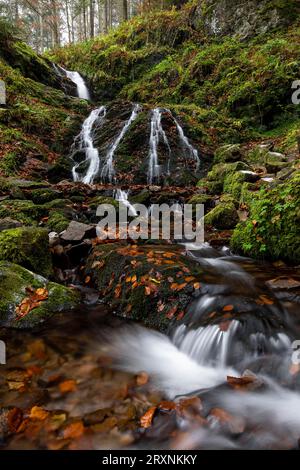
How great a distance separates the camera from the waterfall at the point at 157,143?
438 inches

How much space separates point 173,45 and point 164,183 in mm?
13027

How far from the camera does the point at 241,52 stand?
1585 centimetres

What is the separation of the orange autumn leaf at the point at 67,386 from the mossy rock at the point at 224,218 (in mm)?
4682

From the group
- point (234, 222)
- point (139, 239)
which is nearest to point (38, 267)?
point (139, 239)

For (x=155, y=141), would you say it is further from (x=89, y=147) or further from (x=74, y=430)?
(x=74, y=430)

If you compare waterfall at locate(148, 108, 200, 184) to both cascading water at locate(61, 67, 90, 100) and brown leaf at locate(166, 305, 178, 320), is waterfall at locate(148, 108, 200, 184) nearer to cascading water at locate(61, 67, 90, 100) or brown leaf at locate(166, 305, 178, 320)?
cascading water at locate(61, 67, 90, 100)

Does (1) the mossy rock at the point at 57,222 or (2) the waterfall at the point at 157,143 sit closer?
(1) the mossy rock at the point at 57,222

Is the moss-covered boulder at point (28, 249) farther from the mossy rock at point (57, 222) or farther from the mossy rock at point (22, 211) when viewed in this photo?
the mossy rock at point (22, 211)

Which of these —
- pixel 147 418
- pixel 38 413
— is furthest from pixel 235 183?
pixel 38 413

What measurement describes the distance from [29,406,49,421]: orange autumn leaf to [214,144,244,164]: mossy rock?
9824mm

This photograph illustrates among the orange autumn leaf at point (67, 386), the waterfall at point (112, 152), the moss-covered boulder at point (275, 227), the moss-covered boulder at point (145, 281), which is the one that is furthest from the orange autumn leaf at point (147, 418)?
the waterfall at point (112, 152)

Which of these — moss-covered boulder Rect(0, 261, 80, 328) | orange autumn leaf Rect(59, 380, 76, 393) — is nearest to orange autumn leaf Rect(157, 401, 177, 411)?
orange autumn leaf Rect(59, 380, 76, 393)

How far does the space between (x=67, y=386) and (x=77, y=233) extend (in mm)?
3324

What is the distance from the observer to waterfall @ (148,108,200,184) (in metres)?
11.1
